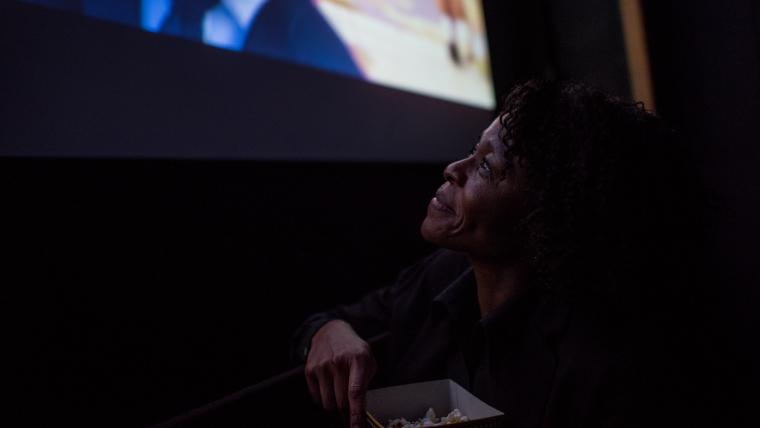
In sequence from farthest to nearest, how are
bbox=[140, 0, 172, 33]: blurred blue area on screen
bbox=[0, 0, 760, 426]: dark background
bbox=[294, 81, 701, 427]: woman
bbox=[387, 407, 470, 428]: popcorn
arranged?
bbox=[140, 0, 172, 33]: blurred blue area on screen, bbox=[0, 0, 760, 426]: dark background, bbox=[294, 81, 701, 427]: woman, bbox=[387, 407, 470, 428]: popcorn

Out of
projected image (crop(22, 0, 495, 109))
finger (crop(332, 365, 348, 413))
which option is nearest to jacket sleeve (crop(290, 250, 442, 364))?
finger (crop(332, 365, 348, 413))

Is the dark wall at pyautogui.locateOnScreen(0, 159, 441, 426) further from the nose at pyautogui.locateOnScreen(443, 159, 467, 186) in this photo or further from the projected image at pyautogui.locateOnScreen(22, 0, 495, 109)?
the nose at pyautogui.locateOnScreen(443, 159, 467, 186)

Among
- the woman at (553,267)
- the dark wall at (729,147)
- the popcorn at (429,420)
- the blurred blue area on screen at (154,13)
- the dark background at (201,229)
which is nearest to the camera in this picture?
the popcorn at (429,420)

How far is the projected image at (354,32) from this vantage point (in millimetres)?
1262

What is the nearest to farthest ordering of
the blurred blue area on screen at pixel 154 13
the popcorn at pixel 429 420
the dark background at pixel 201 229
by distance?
the popcorn at pixel 429 420, the dark background at pixel 201 229, the blurred blue area on screen at pixel 154 13

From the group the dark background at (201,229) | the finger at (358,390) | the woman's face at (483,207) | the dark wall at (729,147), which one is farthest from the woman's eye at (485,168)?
the dark wall at (729,147)

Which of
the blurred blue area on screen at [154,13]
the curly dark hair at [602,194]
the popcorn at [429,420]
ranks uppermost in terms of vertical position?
the blurred blue area on screen at [154,13]

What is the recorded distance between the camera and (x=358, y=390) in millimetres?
847

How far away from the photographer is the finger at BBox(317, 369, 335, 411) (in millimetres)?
934

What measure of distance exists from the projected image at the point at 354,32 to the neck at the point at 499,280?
0.86 meters

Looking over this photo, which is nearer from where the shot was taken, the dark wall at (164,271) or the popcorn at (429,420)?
the popcorn at (429,420)

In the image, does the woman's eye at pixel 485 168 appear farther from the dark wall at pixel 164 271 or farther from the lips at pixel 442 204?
the dark wall at pixel 164 271

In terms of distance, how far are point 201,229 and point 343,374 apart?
0.63m

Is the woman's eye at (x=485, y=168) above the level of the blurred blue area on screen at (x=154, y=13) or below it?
below
